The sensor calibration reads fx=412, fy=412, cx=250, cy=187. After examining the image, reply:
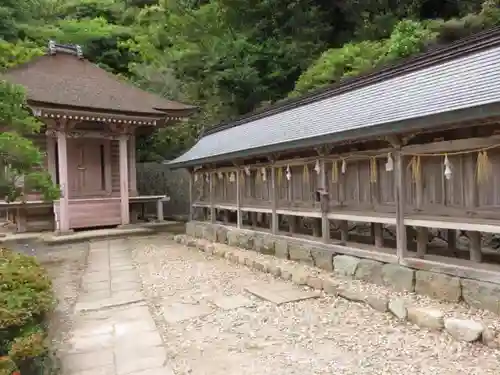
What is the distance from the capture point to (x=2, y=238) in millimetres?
13602

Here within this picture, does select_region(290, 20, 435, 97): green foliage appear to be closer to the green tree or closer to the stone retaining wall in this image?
the stone retaining wall

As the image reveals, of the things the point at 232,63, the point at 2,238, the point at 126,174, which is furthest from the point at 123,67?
the point at 2,238

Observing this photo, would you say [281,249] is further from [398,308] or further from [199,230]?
[199,230]

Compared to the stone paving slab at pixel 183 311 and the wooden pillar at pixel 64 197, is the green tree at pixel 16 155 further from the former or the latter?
the wooden pillar at pixel 64 197

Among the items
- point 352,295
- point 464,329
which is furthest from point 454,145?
point 352,295

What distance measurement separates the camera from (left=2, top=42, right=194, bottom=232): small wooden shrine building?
1388 centimetres

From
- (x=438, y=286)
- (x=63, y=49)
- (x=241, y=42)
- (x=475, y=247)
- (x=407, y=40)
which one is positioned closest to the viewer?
(x=438, y=286)

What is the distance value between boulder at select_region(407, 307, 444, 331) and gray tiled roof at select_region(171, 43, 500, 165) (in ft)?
7.63

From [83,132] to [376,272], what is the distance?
40.2ft

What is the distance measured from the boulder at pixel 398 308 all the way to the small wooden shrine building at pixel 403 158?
0.83 m

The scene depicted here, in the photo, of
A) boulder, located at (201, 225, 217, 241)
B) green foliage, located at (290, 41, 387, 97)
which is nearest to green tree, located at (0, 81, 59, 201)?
boulder, located at (201, 225, 217, 241)

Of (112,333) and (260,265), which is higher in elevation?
(260,265)

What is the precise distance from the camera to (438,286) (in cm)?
534

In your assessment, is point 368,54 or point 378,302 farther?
point 368,54
